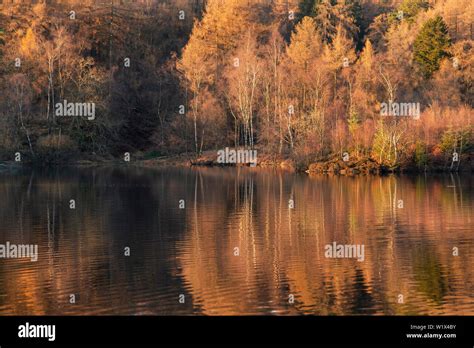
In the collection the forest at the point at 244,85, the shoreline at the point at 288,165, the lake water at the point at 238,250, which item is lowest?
the lake water at the point at 238,250

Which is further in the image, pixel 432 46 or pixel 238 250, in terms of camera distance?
pixel 432 46

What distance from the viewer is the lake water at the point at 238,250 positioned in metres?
18.6

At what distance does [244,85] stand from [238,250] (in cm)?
4349

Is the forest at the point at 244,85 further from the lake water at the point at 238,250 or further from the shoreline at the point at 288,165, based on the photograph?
the lake water at the point at 238,250

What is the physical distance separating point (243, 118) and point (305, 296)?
A: 1987 inches

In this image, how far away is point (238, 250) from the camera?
2544 cm

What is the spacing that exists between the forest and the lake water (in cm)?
1413

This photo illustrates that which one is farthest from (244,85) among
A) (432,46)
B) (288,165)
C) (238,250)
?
(238,250)

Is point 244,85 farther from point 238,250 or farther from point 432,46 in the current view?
point 238,250

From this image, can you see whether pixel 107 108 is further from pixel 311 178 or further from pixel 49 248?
pixel 49 248

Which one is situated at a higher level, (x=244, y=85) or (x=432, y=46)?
(x=432, y=46)

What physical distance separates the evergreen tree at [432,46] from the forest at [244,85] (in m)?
0.10

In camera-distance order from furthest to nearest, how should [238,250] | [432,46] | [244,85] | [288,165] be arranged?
[432,46], [244,85], [288,165], [238,250]

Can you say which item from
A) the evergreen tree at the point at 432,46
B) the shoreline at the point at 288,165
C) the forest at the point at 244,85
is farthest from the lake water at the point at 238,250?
the evergreen tree at the point at 432,46
